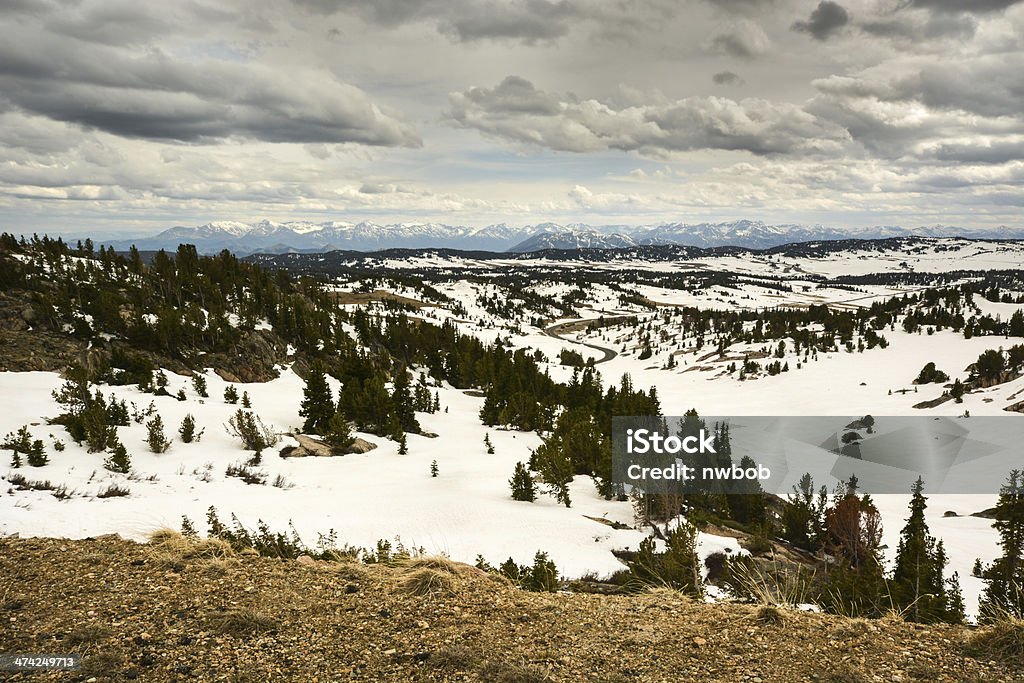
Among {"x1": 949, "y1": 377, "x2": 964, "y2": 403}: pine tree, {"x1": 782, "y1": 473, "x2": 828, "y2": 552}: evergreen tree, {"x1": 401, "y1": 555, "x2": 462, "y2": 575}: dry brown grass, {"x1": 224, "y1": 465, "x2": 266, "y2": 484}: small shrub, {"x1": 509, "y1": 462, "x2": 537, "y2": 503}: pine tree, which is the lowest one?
{"x1": 949, "y1": 377, "x2": 964, "y2": 403}: pine tree

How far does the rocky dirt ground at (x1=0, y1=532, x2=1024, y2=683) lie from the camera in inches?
236

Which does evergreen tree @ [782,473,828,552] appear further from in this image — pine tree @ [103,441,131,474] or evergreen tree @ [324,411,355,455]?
pine tree @ [103,441,131,474]

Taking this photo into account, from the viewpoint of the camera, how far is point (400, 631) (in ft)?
22.9

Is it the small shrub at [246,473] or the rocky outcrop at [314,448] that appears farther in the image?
the rocky outcrop at [314,448]

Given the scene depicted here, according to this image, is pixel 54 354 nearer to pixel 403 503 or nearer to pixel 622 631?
pixel 403 503

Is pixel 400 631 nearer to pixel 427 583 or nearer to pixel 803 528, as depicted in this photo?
pixel 427 583

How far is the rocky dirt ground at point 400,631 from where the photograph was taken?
5.99m

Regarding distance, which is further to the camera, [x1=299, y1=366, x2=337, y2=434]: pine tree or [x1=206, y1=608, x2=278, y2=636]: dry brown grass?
[x1=299, y1=366, x2=337, y2=434]: pine tree

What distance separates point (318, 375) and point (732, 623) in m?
34.2

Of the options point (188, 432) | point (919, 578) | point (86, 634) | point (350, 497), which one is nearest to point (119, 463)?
point (188, 432)

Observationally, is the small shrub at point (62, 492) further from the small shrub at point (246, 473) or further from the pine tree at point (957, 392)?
the pine tree at point (957, 392)

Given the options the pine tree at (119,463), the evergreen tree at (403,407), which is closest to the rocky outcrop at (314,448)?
the evergreen tree at (403,407)

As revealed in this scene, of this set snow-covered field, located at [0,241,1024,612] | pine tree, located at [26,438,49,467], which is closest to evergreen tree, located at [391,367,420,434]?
snow-covered field, located at [0,241,1024,612]

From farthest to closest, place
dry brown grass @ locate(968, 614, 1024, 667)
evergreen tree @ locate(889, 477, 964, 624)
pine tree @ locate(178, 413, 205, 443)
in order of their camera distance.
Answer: pine tree @ locate(178, 413, 205, 443) < evergreen tree @ locate(889, 477, 964, 624) < dry brown grass @ locate(968, 614, 1024, 667)
